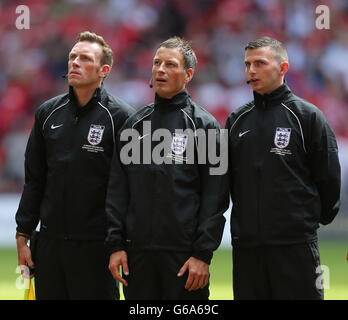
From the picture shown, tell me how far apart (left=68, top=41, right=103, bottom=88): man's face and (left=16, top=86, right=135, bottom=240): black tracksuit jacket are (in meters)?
0.09

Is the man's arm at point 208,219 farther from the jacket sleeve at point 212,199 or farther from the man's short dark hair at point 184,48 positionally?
the man's short dark hair at point 184,48

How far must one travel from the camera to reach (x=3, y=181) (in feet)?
37.6

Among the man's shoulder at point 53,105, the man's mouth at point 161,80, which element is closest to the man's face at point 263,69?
the man's mouth at point 161,80

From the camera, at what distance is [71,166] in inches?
173

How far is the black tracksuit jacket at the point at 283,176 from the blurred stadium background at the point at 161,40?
7.58m

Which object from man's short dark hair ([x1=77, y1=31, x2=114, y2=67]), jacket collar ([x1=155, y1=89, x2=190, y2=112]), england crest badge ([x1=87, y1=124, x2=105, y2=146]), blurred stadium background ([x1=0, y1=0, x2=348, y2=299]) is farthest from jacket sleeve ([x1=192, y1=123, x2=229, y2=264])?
blurred stadium background ([x1=0, y1=0, x2=348, y2=299])

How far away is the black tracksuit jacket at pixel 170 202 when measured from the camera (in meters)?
4.02

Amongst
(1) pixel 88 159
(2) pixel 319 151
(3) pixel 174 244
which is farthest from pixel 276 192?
(1) pixel 88 159

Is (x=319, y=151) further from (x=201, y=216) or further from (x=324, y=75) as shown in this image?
(x=324, y=75)

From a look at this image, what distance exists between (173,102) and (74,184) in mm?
844

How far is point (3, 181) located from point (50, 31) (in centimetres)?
333

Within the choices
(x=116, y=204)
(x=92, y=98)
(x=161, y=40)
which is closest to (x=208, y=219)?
(x=116, y=204)

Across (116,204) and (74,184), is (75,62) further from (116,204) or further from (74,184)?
(116,204)

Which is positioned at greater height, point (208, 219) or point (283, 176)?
Answer: point (283, 176)
